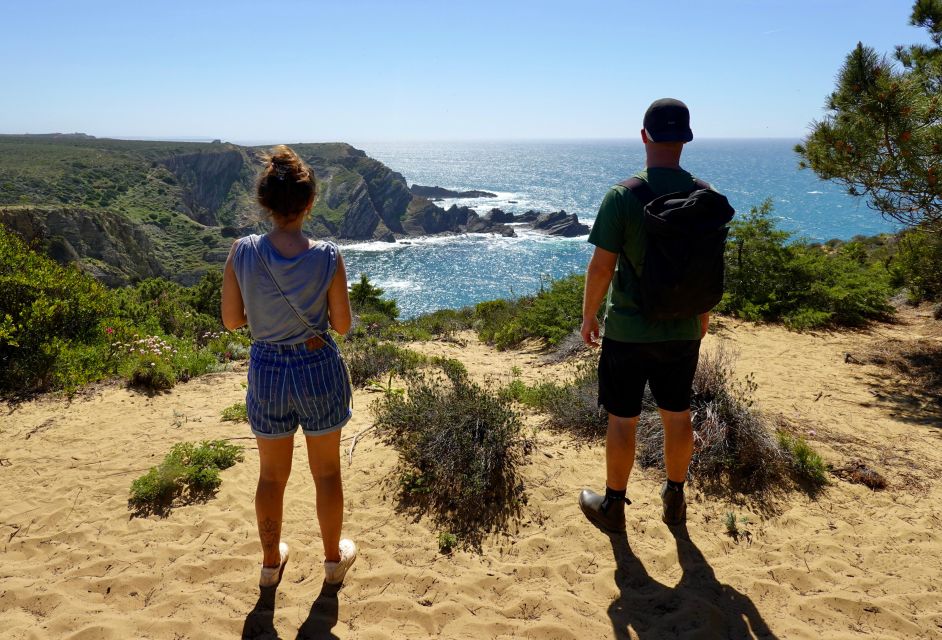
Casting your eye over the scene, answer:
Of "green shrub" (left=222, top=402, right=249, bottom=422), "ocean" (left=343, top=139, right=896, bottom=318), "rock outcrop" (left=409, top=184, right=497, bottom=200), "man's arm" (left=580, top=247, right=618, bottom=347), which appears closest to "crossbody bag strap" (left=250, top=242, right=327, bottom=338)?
"man's arm" (left=580, top=247, right=618, bottom=347)

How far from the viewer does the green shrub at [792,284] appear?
29.0 feet

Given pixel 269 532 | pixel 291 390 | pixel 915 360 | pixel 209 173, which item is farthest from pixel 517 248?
pixel 291 390

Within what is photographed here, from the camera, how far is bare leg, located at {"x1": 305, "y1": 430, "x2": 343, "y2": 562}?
2.47 metres

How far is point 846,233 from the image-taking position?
202ft

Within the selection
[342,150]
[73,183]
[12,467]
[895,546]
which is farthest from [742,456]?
[342,150]

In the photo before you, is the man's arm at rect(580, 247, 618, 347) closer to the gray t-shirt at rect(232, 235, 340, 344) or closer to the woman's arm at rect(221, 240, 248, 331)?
the gray t-shirt at rect(232, 235, 340, 344)

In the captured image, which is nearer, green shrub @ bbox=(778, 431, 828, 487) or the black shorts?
the black shorts

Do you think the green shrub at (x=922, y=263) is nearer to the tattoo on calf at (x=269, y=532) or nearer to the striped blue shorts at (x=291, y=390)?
the striped blue shorts at (x=291, y=390)

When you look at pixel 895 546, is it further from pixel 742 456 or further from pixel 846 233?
pixel 846 233

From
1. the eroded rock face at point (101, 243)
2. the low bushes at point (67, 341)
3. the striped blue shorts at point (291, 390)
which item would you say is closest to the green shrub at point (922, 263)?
the striped blue shorts at point (291, 390)

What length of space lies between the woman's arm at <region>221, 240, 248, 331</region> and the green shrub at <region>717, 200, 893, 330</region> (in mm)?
8665

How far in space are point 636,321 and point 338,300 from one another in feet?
4.68

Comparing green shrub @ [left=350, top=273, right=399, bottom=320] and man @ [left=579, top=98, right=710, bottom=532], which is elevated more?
man @ [left=579, top=98, right=710, bottom=532]

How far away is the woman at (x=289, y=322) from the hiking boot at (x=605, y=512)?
5.04ft
